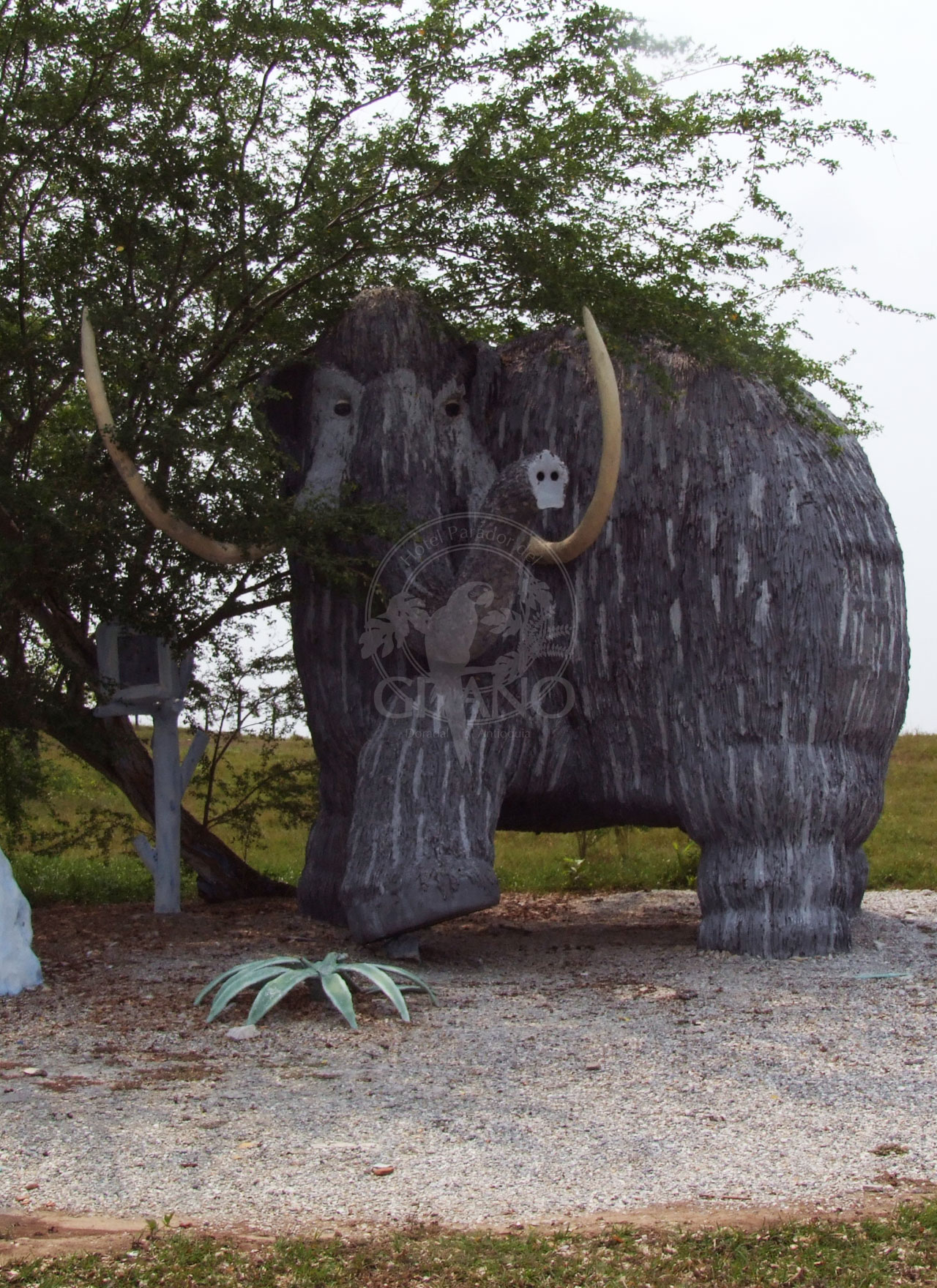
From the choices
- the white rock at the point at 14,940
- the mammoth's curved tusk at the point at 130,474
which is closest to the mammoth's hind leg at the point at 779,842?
the mammoth's curved tusk at the point at 130,474

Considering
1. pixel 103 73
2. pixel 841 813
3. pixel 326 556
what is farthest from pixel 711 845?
pixel 103 73

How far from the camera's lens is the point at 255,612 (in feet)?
27.4

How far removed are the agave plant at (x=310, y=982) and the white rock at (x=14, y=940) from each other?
819 millimetres

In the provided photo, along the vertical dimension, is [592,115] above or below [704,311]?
above

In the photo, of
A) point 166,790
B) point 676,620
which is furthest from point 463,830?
point 166,790

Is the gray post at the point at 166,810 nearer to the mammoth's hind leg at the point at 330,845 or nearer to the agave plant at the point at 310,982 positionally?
the mammoth's hind leg at the point at 330,845

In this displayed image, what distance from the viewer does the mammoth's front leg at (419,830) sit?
18.1 ft

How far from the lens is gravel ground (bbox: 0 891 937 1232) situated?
3.30 meters

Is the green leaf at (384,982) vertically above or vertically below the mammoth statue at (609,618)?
below

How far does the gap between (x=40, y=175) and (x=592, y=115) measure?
8.84 feet

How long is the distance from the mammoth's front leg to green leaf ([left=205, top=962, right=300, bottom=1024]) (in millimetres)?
508

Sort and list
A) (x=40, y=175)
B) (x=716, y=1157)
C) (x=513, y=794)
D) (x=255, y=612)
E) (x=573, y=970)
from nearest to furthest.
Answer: (x=716, y=1157)
(x=573, y=970)
(x=513, y=794)
(x=40, y=175)
(x=255, y=612)

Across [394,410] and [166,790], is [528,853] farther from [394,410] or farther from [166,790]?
[394,410]

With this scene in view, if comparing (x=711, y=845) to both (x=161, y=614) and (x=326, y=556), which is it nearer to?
(x=326, y=556)
